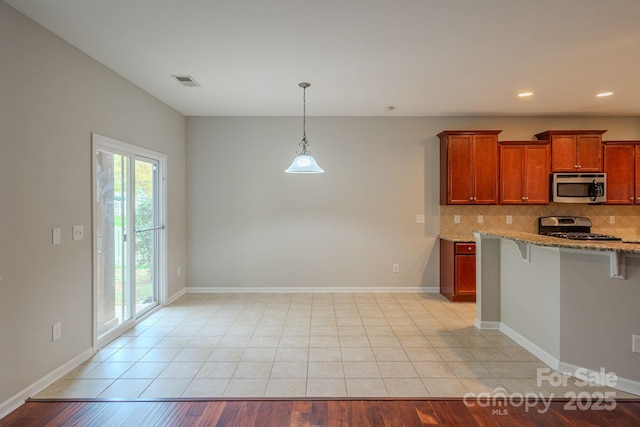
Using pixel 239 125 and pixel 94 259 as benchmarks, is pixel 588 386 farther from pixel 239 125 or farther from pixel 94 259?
pixel 239 125

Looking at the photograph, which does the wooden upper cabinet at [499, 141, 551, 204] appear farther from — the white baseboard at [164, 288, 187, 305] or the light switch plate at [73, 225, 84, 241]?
the light switch plate at [73, 225, 84, 241]

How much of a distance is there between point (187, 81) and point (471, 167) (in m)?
3.94

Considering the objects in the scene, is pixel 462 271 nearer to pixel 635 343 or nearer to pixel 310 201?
pixel 635 343

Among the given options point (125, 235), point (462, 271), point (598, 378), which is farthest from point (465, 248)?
point (125, 235)

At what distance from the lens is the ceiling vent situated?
147 inches

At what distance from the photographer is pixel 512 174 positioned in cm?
509

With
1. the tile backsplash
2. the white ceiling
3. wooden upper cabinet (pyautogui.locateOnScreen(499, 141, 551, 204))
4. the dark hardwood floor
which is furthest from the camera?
the tile backsplash

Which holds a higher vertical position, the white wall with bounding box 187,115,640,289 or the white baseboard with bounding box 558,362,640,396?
the white wall with bounding box 187,115,640,289

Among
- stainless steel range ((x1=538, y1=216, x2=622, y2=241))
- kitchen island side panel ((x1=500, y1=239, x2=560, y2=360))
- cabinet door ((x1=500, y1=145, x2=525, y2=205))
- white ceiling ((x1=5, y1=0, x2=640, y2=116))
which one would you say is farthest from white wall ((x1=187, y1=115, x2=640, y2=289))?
kitchen island side panel ((x1=500, y1=239, x2=560, y2=360))

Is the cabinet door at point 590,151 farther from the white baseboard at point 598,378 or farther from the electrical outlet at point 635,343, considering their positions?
the white baseboard at point 598,378

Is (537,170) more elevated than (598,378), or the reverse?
(537,170)

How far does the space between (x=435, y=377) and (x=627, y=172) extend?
4659 mm

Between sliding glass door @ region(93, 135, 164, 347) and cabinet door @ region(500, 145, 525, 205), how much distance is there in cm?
483

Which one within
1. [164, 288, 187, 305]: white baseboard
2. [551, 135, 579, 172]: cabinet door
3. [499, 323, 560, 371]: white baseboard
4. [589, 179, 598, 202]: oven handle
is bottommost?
[499, 323, 560, 371]: white baseboard
